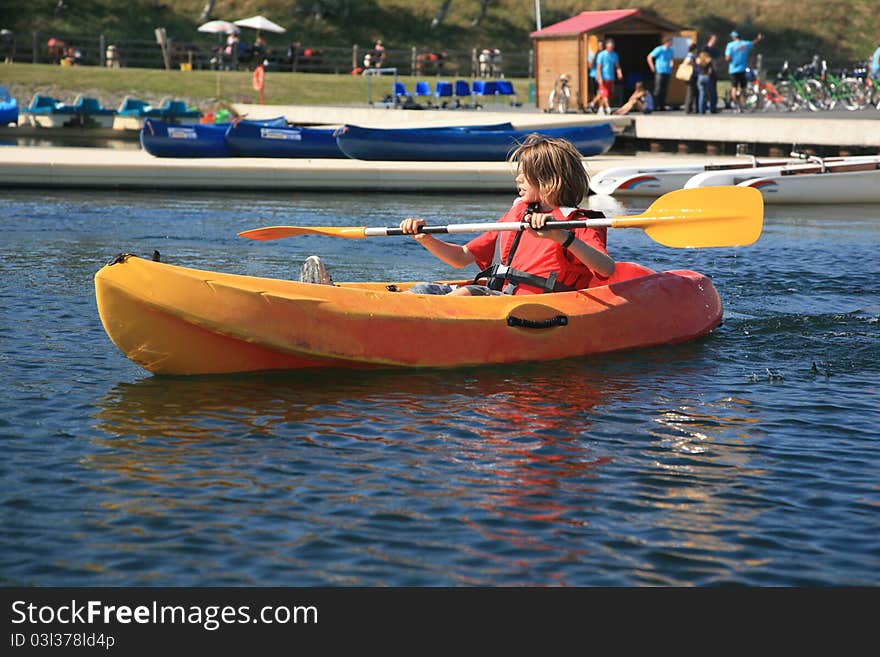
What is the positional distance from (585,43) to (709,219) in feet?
66.2

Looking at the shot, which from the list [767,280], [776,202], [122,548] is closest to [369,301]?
[122,548]

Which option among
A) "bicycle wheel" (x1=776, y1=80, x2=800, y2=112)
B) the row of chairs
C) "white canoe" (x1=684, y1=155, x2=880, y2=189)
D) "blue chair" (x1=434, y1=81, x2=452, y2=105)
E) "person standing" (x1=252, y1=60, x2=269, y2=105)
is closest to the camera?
"white canoe" (x1=684, y1=155, x2=880, y2=189)

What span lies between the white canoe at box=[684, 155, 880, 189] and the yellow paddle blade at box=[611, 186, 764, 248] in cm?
771

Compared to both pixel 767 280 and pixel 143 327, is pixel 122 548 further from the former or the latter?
pixel 767 280

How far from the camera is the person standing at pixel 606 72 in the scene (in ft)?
86.2

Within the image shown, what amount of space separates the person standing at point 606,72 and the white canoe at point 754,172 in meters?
8.89

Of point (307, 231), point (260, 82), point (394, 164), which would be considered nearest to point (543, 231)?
point (307, 231)

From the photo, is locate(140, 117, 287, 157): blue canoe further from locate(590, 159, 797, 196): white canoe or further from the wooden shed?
the wooden shed

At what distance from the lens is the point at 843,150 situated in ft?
70.6

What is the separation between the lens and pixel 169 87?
118ft

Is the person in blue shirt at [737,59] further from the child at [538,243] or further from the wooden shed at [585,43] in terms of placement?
the child at [538,243]

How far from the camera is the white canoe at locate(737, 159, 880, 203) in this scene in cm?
1742

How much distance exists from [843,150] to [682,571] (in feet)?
59.0

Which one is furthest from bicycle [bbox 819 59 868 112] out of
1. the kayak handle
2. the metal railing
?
the kayak handle
